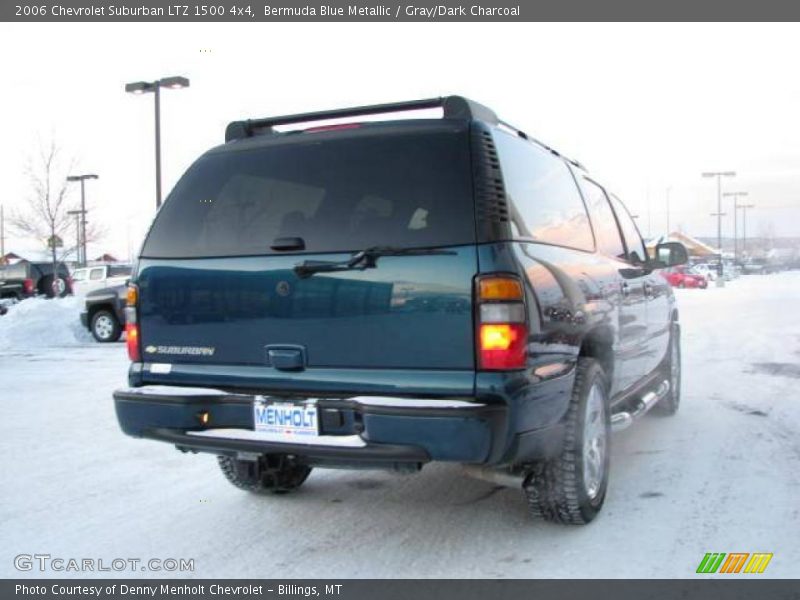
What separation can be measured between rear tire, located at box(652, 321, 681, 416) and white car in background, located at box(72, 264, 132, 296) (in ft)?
67.6

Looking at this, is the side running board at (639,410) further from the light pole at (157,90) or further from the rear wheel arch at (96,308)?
the light pole at (157,90)

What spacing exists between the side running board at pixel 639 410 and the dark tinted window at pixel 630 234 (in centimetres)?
98

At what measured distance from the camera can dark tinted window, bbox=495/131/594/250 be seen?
3455 millimetres

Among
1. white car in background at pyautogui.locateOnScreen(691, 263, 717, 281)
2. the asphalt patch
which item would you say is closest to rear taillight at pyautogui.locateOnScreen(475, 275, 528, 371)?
the asphalt patch

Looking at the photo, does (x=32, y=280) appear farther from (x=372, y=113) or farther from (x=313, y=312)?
(x=313, y=312)

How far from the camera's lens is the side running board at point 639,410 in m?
4.38

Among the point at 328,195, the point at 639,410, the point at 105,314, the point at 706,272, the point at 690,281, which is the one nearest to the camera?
the point at 328,195

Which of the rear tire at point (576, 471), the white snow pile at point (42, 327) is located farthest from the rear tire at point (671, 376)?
the white snow pile at point (42, 327)

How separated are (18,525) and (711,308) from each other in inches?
769

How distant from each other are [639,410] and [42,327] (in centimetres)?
1375

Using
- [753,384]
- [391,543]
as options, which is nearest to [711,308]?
[753,384]

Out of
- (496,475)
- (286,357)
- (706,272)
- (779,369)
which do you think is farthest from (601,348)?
(706,272)

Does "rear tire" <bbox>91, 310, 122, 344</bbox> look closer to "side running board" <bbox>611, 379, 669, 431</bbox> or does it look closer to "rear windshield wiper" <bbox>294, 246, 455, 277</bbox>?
"side running board" <bbox>611, 379, 669, 431</bbox>

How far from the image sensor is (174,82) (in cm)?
1727
